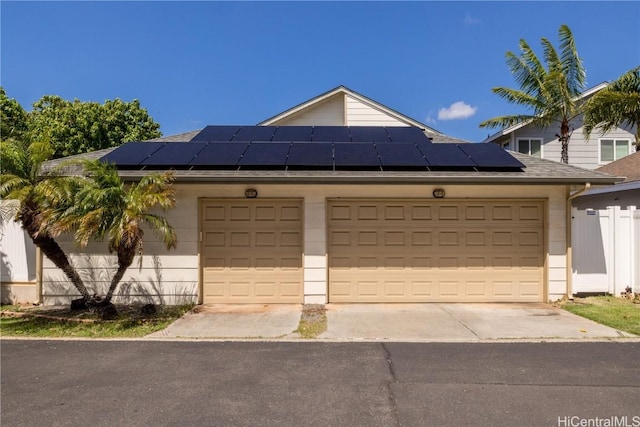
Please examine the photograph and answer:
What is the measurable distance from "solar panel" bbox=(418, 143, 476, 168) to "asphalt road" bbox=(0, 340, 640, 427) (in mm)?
3944

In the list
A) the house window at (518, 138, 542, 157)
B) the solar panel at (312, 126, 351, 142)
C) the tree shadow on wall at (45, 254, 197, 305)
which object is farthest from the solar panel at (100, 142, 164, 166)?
the house window at (518, 138, 542, 157)

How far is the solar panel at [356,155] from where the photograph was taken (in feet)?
26.6

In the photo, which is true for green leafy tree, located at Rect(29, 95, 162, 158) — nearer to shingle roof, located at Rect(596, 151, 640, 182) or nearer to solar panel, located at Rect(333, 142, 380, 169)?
solar panel, located at Rect(333, 142, 380, 169)

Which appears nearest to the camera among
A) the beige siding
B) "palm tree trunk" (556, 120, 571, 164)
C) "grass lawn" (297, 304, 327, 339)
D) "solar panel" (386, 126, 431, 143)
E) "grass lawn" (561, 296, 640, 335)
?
"grass lawn" (297, 304, 327, 339)

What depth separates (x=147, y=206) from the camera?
6.64 m

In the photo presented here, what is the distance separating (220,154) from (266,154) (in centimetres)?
107

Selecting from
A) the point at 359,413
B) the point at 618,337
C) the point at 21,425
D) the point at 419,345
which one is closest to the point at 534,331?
the point at 618,337

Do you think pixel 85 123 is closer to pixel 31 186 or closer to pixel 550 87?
pixel 31 186

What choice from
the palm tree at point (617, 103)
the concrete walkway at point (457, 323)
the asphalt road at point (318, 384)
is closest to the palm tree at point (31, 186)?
the asphalt road at point (318, 384)

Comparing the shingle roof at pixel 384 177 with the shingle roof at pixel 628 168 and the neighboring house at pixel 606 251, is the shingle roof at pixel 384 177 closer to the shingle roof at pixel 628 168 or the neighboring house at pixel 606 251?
the neighboring house at pixel 606 251

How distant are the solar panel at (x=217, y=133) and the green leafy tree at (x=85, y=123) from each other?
16468 millimetres

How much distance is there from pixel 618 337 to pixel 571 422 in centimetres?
342

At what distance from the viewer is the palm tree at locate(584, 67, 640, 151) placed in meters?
13.5

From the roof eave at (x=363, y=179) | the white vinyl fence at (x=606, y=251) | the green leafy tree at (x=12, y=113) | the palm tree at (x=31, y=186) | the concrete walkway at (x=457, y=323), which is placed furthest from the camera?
the green leafy tree at (x=12, y=113)
